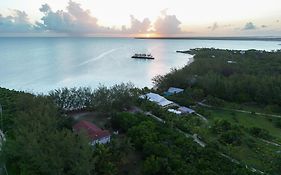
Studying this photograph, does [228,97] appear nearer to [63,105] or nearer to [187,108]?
[187,108]

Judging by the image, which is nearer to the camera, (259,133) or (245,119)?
(259,133)

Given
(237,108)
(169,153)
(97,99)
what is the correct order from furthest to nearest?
(237,108) < (97,99) < (169,153)

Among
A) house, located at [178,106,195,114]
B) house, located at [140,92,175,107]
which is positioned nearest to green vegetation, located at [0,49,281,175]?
house, located at [178,106,195,114]

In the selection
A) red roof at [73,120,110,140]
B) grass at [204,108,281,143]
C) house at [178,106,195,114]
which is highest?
red roof at [73,120,110,140]

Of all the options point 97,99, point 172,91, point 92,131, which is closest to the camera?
point 92,131

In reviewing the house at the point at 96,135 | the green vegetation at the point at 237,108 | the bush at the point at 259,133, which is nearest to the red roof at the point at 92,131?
the house at the point at 96,135

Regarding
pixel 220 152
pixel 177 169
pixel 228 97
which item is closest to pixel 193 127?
pixel 220 152

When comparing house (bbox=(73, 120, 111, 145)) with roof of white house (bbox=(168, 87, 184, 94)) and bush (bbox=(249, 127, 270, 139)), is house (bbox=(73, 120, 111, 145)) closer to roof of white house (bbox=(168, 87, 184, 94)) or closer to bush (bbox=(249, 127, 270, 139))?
bush (bbox=(249, 127, 270, 139))

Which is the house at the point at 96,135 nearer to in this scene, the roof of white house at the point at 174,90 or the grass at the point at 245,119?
the grass at the point at 245,119

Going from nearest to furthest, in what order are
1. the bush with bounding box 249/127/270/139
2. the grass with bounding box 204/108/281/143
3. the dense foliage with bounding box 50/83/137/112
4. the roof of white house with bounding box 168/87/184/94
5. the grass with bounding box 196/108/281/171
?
the grass with bounding box 196/108/281/171, the bush with bounding box 249/127/270/139, the dense foliage with bounding box 50/83/137/112, the grass with bounding box 204/108/281/143, the roof of white house with bounding box 168/87/184/94

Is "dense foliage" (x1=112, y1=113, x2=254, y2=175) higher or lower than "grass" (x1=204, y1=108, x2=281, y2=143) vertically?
higher

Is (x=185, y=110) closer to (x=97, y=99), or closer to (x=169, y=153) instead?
(x=97, y=99)

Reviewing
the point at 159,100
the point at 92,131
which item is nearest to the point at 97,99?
the point at 92,131
